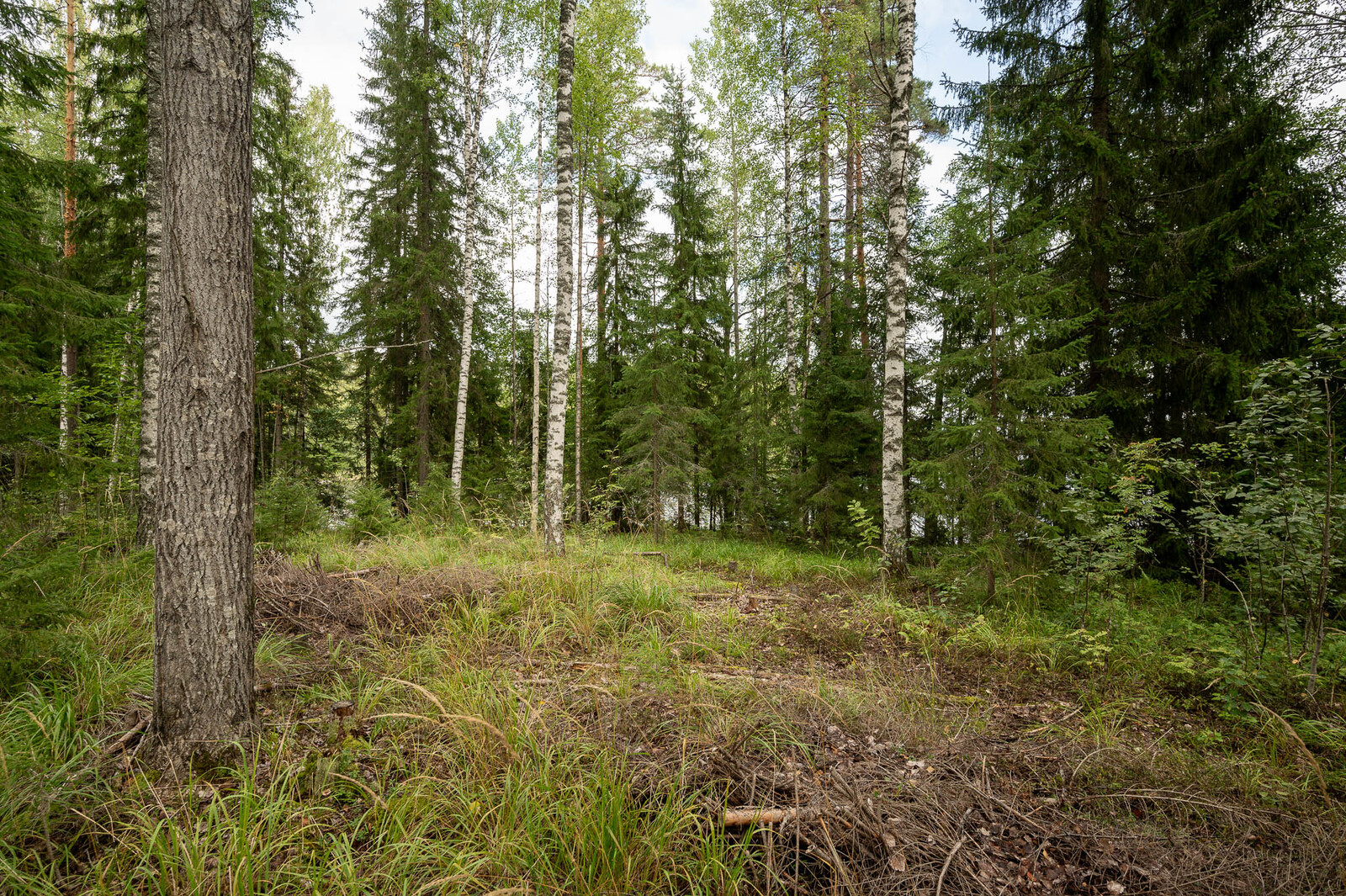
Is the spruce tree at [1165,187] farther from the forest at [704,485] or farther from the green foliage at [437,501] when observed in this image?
the green foliage at [437,501]

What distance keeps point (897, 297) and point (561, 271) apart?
5.07 meters

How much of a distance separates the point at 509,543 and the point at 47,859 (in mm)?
4300

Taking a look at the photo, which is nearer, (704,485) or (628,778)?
(628,778)

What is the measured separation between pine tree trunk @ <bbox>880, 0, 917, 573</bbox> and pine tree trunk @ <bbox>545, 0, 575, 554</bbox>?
477 cm

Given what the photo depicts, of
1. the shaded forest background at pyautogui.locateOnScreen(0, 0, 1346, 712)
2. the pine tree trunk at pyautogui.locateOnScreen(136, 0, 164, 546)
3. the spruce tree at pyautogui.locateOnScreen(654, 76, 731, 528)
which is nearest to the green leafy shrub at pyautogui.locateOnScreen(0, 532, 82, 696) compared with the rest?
the shaded forest background at pyautogui.locateOnScreen(0, 0, 1346, 712)

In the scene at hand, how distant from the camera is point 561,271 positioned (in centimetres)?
819

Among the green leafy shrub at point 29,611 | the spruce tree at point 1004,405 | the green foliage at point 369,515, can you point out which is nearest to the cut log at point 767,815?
the green leafy shrub at point 29,611

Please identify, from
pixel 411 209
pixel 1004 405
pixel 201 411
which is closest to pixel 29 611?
pixel 201 411

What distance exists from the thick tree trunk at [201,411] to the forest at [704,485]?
0.06 feet

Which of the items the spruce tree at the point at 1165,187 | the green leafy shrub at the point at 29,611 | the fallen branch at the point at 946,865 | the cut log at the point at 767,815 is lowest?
the fallen branch at the point at 946,865

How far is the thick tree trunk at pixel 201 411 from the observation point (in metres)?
2.46

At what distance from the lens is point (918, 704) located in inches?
138

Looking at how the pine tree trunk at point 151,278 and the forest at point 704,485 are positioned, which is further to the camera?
the pine tree trunk at point 151,278

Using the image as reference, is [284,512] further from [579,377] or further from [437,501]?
[579,377]
